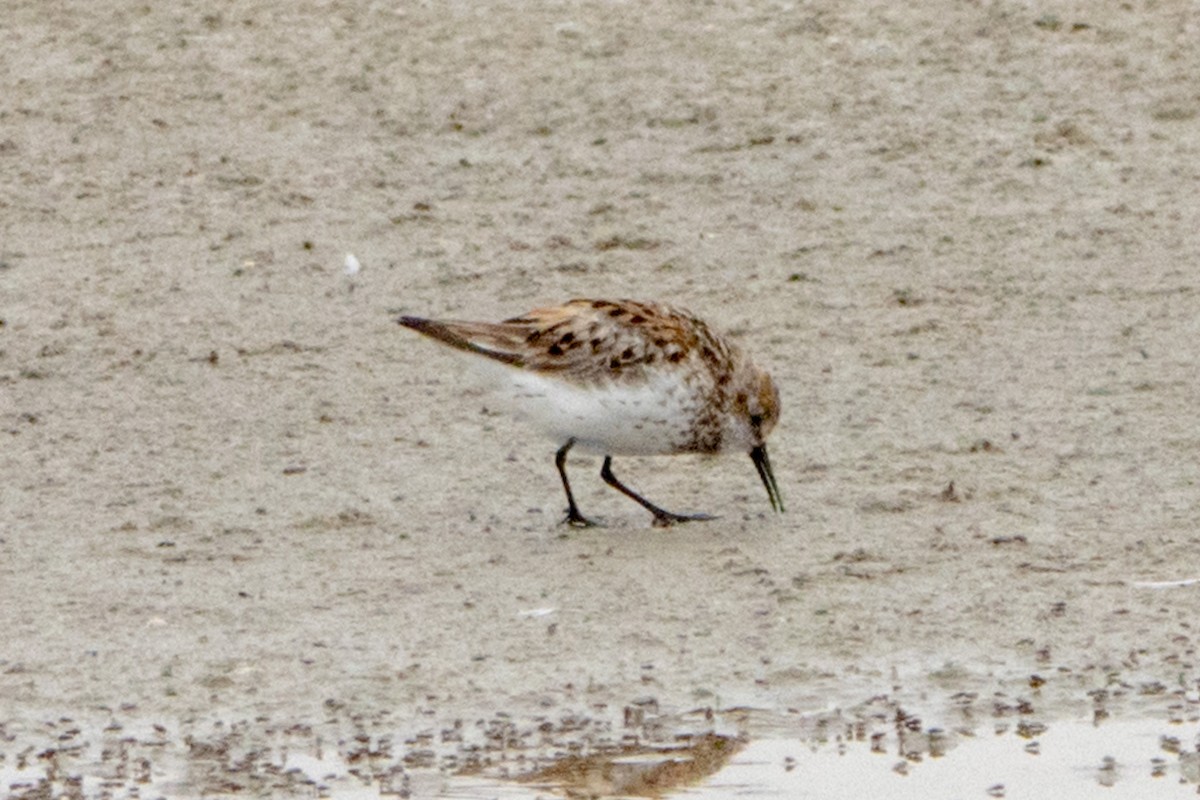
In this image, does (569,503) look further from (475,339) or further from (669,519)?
(475,339)

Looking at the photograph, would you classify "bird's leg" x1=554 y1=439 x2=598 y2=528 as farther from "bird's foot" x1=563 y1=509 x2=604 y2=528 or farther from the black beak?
the black beak

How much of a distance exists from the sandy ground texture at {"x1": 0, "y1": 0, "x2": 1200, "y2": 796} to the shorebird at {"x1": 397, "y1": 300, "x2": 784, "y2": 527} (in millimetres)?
317

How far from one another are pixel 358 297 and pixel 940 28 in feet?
11.7

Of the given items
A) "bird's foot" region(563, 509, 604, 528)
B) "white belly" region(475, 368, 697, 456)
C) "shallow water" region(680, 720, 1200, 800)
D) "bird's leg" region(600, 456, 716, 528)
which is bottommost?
"shallow water" region(680, 720, 1200, 800)

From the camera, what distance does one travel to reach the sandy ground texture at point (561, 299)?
22.7 feet

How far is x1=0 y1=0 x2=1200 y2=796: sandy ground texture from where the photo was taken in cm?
693

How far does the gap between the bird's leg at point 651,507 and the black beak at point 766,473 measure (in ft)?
0.75

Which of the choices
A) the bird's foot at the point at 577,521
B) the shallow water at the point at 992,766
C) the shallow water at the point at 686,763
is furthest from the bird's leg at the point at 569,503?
the shallow water at the point at 992,766

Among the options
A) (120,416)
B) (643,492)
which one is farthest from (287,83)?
(643,492)

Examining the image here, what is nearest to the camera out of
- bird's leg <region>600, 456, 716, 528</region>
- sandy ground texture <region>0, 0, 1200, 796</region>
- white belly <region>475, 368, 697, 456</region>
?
sandy ground texture <region>0, 0, 1200, 796</region>

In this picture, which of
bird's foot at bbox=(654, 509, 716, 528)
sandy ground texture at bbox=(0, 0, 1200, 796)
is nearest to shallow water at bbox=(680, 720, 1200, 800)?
sandy ground texture at bbox=(0, 0, 1200, 796)

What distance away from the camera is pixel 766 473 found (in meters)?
8.44

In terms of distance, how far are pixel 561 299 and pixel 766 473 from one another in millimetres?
2182

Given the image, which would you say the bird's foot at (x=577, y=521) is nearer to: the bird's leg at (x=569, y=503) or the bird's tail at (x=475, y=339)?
the bird's leg at (x=569, y=503)
